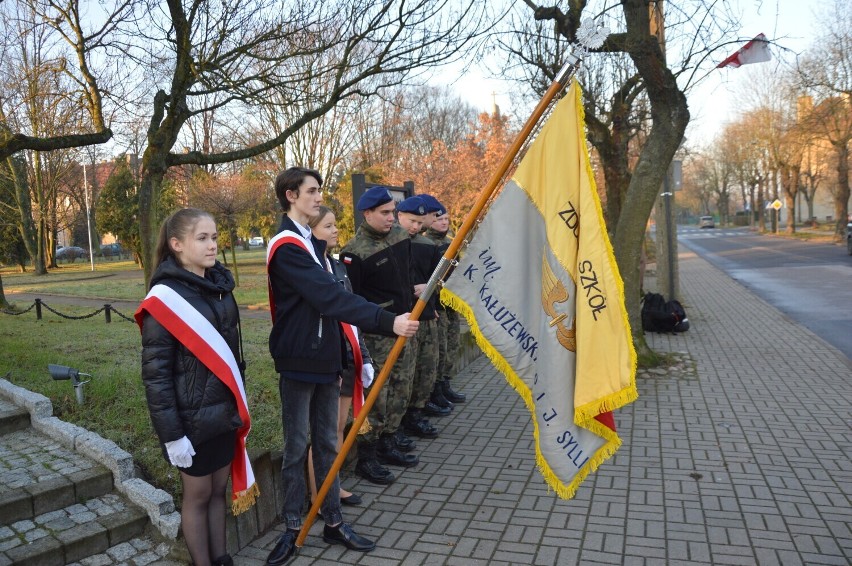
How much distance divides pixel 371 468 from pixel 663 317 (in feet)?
24.9

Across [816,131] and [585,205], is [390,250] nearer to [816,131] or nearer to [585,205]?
[585,205]

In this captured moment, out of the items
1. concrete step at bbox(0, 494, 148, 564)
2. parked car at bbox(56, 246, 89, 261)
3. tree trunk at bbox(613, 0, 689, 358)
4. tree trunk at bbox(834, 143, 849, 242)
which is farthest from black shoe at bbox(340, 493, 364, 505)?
parked car at bbox(56, 246, 89, 261)

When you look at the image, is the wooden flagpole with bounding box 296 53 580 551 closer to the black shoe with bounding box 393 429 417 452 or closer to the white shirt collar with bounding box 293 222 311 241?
the white shirt collar with bounding box 293 222 311 241

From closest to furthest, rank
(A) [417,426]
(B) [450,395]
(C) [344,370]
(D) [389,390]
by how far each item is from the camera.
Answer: (C) [344,370], (D) [389,390], (A) [417,426], (B) [450,395]

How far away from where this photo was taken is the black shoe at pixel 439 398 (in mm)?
6965

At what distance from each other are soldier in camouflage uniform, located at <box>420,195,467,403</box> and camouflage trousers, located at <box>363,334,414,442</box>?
139 cm

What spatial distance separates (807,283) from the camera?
→ 59.7 feet

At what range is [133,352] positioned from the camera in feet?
25.7

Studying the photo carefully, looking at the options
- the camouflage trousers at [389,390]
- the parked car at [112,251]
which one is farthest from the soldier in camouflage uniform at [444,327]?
the parked car at [112,251]

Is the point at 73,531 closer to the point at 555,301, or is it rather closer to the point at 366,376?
the point at 366,376

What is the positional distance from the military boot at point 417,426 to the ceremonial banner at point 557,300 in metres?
2.68

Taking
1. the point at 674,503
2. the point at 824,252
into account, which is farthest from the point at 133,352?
the point at 824,252

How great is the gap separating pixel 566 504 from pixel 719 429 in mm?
2294

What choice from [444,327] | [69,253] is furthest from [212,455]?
[69,253]
